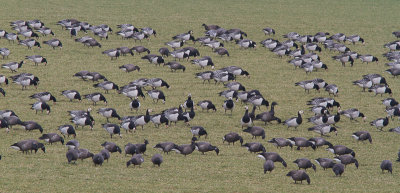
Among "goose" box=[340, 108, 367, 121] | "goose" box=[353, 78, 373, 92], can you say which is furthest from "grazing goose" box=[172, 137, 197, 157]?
"goose" box=[353, 78, 373, 92]

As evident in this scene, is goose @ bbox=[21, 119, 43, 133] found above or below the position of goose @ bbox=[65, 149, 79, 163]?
below

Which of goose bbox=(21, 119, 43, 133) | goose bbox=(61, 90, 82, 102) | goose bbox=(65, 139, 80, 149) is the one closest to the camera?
goose bbox=(65, 139, 80, 149)

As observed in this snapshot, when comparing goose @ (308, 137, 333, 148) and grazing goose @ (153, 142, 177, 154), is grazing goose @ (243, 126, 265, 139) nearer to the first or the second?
goose @ (308, 137, 333, 148)

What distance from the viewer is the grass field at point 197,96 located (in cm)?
2805

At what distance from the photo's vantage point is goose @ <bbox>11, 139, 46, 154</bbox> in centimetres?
3127

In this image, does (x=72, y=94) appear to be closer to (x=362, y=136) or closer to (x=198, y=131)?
(x=198, y=131)

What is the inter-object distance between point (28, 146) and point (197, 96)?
16387 mm

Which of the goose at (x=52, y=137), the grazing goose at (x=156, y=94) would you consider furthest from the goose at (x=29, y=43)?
the goose at (x=52, y=137)

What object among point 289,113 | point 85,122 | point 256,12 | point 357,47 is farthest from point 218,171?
point 256,12

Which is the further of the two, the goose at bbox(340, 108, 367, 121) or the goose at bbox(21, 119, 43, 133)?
the goose at bbox(340, 108, 367, 121)

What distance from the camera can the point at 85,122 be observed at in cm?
3631

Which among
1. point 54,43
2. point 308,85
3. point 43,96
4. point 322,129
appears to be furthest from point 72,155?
point 54,43

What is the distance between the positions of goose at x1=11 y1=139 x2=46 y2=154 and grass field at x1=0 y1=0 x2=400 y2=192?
0.43 metres

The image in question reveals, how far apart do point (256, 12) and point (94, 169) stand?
56955 millimetres
